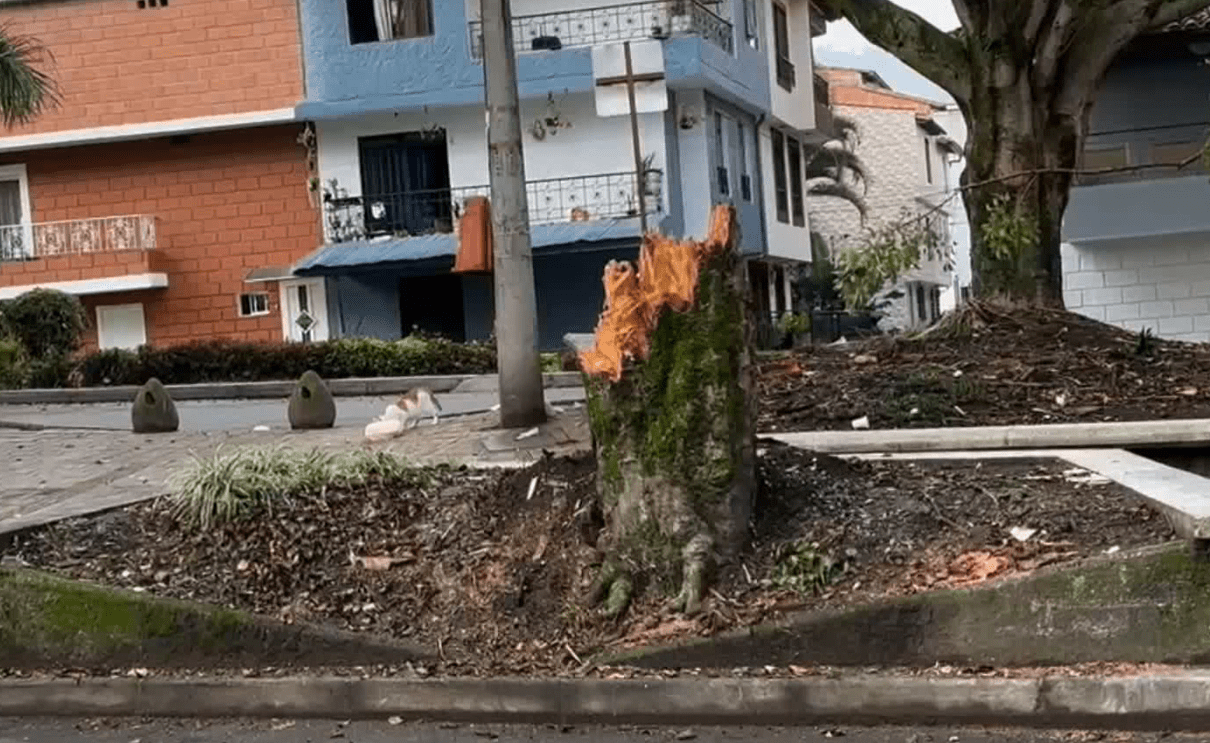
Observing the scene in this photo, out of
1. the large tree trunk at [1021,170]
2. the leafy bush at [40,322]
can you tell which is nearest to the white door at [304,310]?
the leafy bush at [40,322]

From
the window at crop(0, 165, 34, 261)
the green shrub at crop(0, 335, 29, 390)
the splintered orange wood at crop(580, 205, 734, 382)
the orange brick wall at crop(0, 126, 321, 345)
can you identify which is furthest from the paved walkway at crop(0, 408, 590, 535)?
the window at crop(0, 165, 34, 261)

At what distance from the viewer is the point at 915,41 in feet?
39.0

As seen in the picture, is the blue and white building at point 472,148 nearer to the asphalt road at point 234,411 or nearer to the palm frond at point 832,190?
the asphalt road at point 234,411

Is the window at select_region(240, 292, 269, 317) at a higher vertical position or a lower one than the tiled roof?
lower

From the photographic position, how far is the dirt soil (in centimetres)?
979

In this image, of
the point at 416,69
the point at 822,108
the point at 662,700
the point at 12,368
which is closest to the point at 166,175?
the point at 416,69

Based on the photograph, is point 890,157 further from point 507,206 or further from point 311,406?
point 507,206

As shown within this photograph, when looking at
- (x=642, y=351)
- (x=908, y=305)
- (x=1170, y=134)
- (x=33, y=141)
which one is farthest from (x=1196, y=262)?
(x=908, y=305)

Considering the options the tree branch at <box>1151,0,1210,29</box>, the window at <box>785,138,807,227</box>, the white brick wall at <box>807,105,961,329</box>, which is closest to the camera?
the tree branch at <box>1151,0,1210,29</box>

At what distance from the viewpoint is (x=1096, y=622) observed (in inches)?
228

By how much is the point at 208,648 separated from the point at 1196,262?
1897cm

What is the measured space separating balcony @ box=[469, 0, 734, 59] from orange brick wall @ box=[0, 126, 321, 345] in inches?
191

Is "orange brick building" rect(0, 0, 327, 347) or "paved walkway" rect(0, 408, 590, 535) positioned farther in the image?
"orange brick building" rect(0, 0, 327, 347)

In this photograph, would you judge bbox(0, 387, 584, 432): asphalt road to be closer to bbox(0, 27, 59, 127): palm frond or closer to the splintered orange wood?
bbox(0, 27, 59, 127): palm frond
